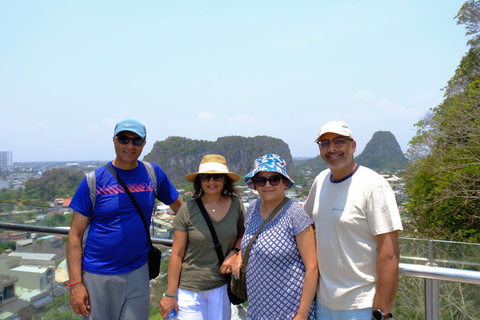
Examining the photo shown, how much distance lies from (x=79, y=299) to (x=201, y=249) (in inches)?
29.6

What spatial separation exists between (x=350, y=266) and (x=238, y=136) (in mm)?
94694

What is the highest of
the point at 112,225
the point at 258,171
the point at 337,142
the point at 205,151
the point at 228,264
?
the point at 205,151

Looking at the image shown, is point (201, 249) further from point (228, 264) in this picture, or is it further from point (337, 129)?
point (337, 129)

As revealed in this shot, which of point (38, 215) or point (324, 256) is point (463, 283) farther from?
point (38, 215)

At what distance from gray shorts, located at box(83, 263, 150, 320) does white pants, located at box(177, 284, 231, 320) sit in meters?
0.28

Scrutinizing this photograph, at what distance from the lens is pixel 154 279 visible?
206 cm

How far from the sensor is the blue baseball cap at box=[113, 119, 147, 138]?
191 centimetres

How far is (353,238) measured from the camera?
4.76ft

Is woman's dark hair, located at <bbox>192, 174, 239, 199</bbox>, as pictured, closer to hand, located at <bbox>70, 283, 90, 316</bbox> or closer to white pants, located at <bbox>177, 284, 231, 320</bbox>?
white pants, located at <bbox>177, 284, 231, 320</bbox>

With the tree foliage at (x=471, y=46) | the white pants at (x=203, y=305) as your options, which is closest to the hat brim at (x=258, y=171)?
the white pants at (x=203, y=305)

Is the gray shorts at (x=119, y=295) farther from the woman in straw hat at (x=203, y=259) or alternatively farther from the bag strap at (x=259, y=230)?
the bag strap at (x=259, y=230)

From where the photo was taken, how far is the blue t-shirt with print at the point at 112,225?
1816 millimetres

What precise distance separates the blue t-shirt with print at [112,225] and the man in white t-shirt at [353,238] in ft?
3.57

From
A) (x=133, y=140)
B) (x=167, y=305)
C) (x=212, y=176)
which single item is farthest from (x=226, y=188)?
(x=167, y=305)
